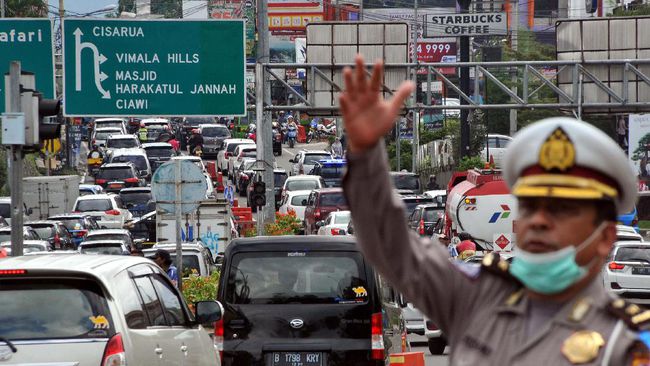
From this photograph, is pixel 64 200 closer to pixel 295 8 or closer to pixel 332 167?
pixel 332 167

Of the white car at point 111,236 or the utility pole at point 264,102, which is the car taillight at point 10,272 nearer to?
the utility pole at point 264,102

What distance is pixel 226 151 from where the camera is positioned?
227 feet

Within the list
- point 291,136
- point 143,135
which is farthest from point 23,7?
point 291,136

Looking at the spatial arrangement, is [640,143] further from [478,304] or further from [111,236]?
[478,304]

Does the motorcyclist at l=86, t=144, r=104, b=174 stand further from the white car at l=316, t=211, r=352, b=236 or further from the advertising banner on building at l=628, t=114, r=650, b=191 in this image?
the white car at l=316, t=211, r=352, b=236

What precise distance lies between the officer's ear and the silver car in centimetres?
2427

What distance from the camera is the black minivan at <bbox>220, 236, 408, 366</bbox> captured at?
1276cm

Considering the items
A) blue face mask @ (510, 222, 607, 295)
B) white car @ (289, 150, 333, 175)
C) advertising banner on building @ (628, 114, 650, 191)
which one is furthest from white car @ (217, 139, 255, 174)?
blue face mask @ (510, 222, 607, 295)

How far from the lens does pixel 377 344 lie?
41.8 feet

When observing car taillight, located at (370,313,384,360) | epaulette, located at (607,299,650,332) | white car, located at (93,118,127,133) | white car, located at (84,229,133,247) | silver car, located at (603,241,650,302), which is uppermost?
white car, located at (93,118,127,133)

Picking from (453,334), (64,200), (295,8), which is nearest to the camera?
(453,334)

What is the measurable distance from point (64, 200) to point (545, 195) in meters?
47.3

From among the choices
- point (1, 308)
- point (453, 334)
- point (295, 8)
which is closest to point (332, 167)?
point (1, 308)

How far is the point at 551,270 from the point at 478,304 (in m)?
0.30
